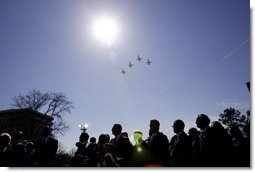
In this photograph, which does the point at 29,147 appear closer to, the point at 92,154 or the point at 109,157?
the point at 92,154

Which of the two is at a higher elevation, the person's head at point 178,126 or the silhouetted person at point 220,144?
the person's head at point 178,126

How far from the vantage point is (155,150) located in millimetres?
4047

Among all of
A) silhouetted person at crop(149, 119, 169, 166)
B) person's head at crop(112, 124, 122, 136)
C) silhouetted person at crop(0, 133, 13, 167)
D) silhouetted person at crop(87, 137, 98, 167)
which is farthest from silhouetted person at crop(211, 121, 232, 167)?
silhouetted person at crop(0, 133, 13, 167)

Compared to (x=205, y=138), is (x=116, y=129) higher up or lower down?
higher up

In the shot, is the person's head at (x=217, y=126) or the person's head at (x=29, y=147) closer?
the person's head at (x=217, y=126)

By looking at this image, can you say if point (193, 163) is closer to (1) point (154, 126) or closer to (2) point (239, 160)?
(2) point (239, 160)

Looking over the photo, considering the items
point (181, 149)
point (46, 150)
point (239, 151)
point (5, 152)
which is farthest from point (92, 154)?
point (239, 151)

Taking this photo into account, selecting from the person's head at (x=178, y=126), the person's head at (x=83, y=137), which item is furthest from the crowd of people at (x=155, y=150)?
the person's head at (x=83, y=137)

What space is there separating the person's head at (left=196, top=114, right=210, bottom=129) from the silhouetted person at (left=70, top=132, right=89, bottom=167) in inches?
90.3

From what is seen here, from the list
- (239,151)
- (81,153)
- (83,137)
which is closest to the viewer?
(239,151)

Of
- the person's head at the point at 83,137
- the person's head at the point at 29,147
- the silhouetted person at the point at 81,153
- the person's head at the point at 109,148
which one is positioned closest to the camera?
the person's head at the point at 109,148

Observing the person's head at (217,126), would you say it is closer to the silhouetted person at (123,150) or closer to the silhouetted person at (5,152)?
the silhouetted person at (123,150)

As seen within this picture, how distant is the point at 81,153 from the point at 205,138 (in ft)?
8.84

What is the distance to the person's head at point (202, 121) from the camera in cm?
414
